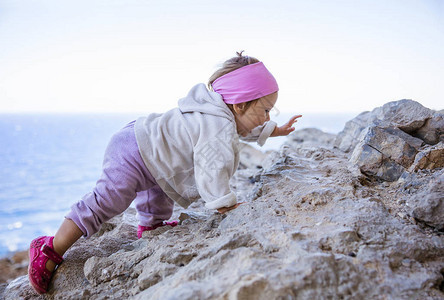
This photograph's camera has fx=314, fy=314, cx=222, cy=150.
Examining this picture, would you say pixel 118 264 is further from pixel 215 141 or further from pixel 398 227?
pixel 398 227

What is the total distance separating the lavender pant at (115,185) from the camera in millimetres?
1711

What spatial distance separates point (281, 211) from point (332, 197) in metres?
0.26

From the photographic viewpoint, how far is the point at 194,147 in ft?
5.85

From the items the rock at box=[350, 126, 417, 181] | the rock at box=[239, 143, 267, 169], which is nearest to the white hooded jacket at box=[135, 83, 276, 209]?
the rock at box=[350, 126, 417, 181]

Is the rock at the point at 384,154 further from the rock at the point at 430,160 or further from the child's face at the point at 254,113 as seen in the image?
the child's face at the point at 254,113

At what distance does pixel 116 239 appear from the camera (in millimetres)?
1978

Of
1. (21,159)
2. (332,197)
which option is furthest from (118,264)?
(21,159)

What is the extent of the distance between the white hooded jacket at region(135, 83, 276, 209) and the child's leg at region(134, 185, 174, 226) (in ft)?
0.56

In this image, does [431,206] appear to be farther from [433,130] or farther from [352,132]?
[352,132]

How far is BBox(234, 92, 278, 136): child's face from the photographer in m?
1.98

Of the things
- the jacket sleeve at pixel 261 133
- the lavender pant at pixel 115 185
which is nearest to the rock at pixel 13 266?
the lavender pant at pixel 115 185

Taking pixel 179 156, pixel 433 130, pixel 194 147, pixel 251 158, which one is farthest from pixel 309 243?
pixel 251 158

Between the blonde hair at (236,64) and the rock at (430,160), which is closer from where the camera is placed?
the rock at (430,160)

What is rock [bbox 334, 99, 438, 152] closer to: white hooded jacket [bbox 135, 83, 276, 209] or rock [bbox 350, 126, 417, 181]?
rock [bbox 350, 126, 417, 181]
